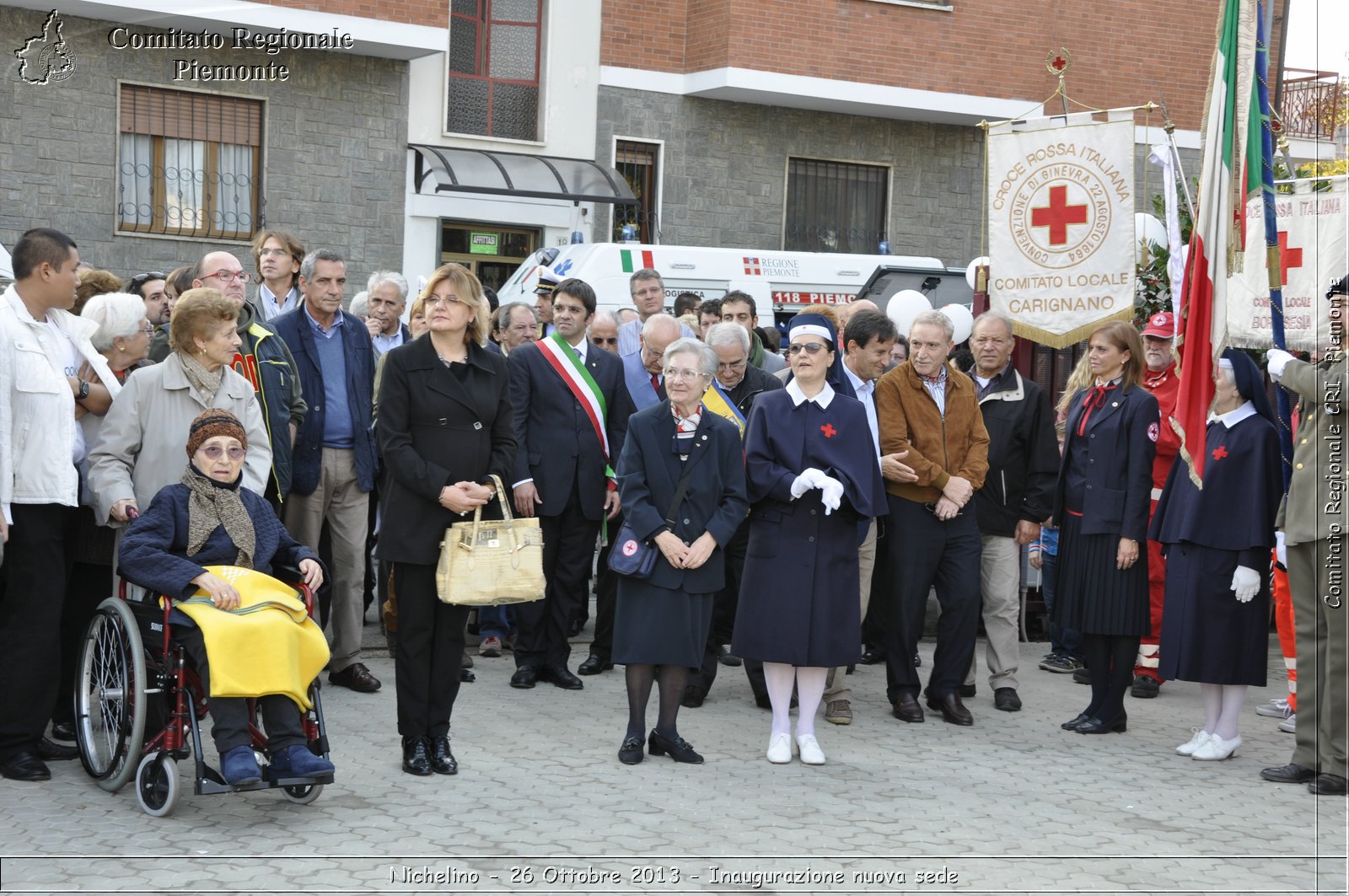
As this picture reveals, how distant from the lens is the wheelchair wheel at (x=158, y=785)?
18.2 feet

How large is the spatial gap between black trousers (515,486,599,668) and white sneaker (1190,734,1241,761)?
131 inches

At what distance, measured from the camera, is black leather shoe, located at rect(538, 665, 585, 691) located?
8.37 metres

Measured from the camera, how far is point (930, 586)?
8039mm

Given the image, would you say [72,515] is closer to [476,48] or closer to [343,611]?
[343,611]

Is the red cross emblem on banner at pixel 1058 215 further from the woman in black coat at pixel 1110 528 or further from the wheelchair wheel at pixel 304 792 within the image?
the wheelchair wheel at pixel 304 792

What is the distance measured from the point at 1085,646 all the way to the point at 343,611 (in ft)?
12.8

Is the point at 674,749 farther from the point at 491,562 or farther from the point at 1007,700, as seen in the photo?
the point at 1007,700

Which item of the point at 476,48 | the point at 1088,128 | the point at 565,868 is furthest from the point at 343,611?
the point at 476,48

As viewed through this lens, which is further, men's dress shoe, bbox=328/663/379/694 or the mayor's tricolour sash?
the mayor's tricolour sash

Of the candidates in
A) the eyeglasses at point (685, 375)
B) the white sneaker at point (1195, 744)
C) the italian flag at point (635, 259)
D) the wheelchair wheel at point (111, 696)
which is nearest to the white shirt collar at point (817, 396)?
the eyeglasses at point (685, 375)

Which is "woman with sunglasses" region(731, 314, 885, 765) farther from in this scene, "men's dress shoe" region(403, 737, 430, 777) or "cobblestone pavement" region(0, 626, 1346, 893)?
"men's dress shoe" region(403, 737, 430, 777)

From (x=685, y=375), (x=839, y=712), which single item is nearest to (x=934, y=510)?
(x=839, y=712)

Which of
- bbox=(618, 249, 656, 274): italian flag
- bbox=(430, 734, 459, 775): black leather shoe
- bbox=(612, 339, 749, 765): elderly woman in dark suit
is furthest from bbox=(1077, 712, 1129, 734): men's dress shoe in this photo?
bbox=(618, 249, 656, 274): italian flag

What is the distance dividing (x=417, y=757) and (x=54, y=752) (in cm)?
154
